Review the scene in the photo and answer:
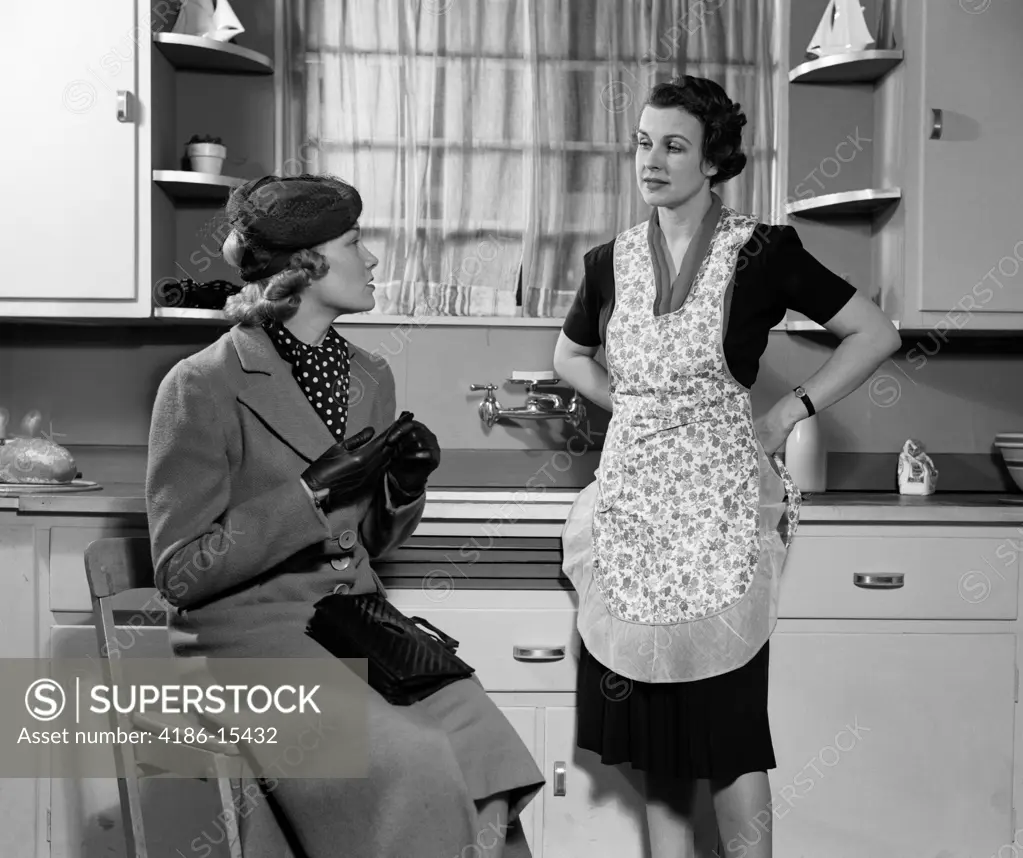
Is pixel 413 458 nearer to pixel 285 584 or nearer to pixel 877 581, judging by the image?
pixel 285 584

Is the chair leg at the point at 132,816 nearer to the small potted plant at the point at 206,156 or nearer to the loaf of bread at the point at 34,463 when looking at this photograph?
the loaf of bread at the point at 34,463

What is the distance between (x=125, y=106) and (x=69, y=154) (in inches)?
7.3

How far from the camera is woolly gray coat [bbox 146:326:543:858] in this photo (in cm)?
141

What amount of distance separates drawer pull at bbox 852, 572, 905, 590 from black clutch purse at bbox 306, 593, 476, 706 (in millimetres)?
1149

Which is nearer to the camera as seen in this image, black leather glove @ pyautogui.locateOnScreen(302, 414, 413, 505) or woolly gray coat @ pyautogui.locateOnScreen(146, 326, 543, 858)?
woolly gray coat @ pyautogui.locateOnScreen(146, 326, 543, 858)

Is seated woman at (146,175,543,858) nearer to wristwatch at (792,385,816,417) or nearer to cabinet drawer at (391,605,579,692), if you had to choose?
cabinet drawer at (391,605,579,692)

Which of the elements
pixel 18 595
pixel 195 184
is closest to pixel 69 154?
pixel 195 184

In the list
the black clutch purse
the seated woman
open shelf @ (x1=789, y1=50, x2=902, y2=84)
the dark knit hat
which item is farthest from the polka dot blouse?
open shelf @ (x1=789, y1=50, x2=902, y2=84)

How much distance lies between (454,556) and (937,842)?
1.28 m

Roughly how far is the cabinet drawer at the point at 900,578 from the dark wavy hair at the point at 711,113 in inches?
34.2

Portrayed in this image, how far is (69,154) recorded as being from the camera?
102 inches

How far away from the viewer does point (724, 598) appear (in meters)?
2.00

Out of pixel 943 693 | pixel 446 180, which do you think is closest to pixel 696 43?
pixel 446 180

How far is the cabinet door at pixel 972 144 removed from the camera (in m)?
2.66
